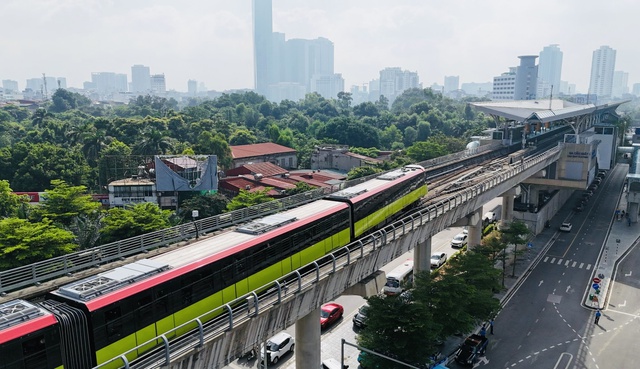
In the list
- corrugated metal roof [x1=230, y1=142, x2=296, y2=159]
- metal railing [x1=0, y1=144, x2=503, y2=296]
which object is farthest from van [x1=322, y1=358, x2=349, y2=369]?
corrugated metal roof [x1=230, y1=142, x2=296, y2=159]

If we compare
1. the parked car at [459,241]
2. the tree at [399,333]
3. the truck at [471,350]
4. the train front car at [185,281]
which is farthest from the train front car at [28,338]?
the parked car at [459,241]

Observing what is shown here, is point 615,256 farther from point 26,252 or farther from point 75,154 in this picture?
point 75,154

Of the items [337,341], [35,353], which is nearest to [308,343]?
[337,341]

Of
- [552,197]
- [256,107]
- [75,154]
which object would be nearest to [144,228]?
[75,154]

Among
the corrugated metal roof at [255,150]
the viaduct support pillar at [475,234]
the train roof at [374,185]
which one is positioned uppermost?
the train roof at [374,185]

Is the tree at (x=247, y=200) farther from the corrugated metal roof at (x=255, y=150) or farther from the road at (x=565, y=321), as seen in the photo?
the corrugated metal roof at (x=255, y=150)

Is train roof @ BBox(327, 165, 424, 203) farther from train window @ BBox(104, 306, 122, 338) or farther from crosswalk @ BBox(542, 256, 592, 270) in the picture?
crosswalk @ BBox(542, 256, 592, 270)
